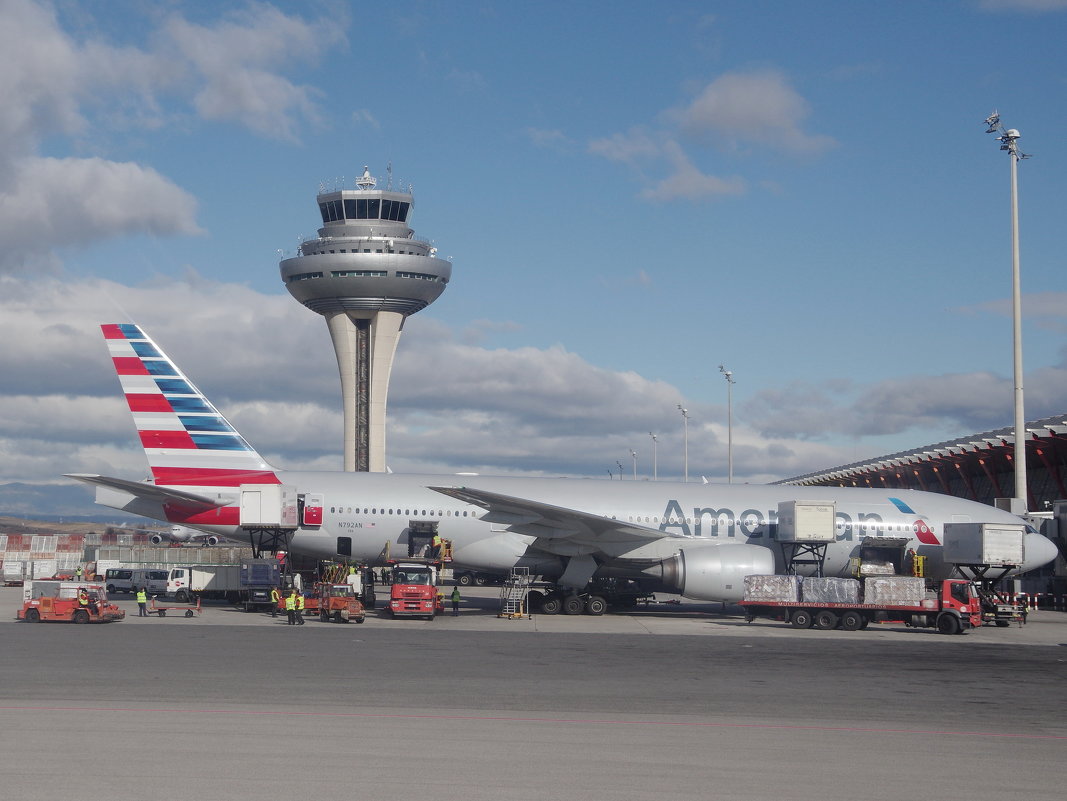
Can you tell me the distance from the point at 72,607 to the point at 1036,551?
30.2 meters

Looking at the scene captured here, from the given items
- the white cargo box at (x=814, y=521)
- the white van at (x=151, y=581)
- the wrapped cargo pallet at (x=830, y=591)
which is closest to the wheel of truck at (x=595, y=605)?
the white cargo box at (x=814, y=521)

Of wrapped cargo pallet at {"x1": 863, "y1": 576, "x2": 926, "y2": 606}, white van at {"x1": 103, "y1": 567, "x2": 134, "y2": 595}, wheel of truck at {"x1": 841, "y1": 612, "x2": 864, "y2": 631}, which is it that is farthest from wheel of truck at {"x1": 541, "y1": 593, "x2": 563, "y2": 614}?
white van at {"x1": 103, "y1": 567, "x2": 134, "y2": 595}

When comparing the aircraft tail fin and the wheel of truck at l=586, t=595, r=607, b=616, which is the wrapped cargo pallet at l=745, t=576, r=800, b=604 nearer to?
the wheel of truck at l=586, t=595, r=607, b=616

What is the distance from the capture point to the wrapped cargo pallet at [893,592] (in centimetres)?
3150

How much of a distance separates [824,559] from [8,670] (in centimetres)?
2555

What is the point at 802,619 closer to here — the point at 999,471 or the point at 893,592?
the point at 893,592

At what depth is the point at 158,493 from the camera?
3506 centimetres

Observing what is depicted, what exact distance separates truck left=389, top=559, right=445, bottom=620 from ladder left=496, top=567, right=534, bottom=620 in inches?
89.2

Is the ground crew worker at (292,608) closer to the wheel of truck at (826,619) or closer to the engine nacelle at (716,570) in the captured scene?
the engine nacelle at (716,570)

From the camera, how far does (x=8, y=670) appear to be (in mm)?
19484

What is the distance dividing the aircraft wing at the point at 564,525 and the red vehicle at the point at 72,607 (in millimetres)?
10346

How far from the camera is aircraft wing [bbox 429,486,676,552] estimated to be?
3319 cm

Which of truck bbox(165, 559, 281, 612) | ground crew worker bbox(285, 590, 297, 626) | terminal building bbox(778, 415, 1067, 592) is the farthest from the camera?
terminal building bbox(778, 415, 1067, 592)

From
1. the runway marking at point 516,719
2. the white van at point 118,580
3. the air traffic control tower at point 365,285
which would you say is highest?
the air traffic control tower at point 365,285
